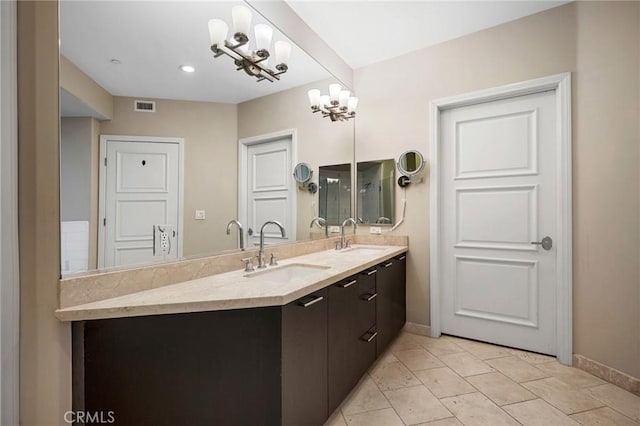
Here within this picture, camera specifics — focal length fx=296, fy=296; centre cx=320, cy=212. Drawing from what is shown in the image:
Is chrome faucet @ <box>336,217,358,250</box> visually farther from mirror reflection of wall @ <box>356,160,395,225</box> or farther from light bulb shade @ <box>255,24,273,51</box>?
light bulb shade @ <box>255,24,273,51</box>

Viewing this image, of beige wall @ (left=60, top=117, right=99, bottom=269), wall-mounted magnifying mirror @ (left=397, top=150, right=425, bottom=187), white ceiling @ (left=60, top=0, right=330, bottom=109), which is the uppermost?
white ceiling @ (left=60, top=0, right=330, bottom=109)

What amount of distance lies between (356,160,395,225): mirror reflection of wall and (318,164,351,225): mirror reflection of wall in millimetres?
137

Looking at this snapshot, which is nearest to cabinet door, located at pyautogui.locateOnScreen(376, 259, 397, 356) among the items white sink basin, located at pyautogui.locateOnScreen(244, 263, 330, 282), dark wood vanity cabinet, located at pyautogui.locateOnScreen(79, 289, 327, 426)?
white sink basin, located at pyautogui.locateOnScreen(244, 263, 330, 282)

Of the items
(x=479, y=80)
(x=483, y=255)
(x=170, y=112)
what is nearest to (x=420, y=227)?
(x=483, y=255)

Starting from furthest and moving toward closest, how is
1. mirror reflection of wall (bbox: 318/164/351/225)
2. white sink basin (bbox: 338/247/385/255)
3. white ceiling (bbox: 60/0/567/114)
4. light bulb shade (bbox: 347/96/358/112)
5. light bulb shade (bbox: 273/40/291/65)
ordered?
light bulb shade (bbox: 347/96/358/112)
mirror reflection of wall (bbox: 318/164/351/225)
white sink basin (bbox: 338/247/385/255)
light bulb shade (bbox: 273/40/291/65)
white ceiling (bbox: 60/0/567/114)

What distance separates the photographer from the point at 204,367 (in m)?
1.19

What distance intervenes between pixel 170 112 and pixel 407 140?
2080mm

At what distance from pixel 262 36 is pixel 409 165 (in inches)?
64.5

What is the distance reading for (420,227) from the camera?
276 centimetres

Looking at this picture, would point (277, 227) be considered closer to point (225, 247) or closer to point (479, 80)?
point (225, 247)

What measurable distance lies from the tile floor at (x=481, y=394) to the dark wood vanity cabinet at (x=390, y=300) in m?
0.19

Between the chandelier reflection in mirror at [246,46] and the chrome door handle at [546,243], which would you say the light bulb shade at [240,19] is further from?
the chrome door handle at [546,243]

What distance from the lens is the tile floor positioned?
1.63 meters

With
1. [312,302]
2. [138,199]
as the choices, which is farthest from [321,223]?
[138,199]
